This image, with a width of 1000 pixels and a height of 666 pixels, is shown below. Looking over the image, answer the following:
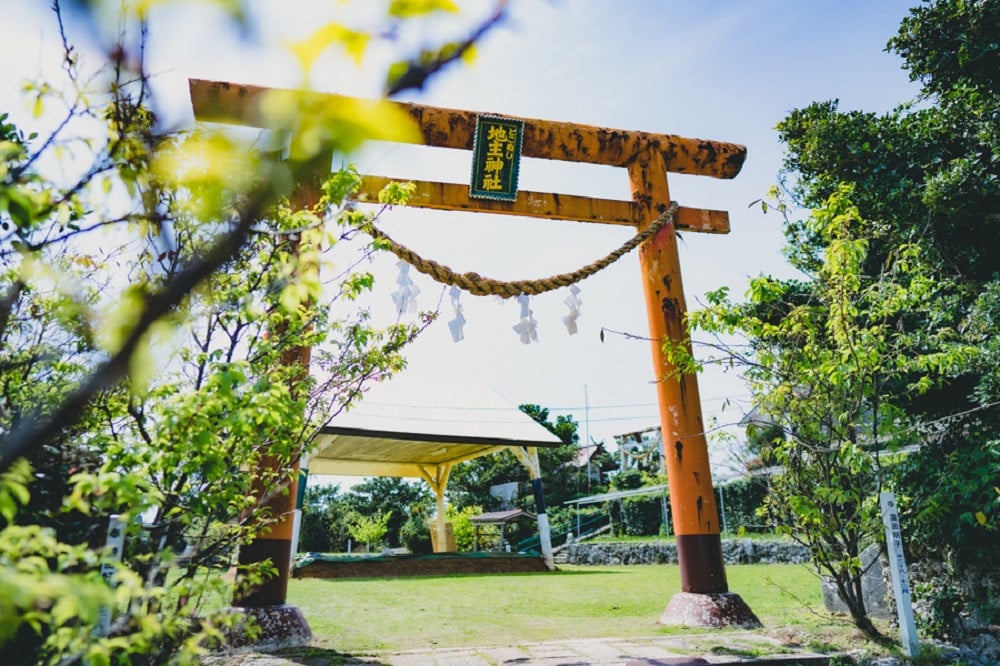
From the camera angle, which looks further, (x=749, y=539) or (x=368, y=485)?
(x=368, y=485)

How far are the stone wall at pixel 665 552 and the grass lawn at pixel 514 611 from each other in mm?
4844

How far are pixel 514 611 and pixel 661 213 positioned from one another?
429 centimetres

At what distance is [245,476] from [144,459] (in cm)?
72

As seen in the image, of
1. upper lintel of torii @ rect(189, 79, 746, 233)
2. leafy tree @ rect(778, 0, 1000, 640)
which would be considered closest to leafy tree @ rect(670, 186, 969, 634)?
leafy tree @ rect(778, 0, 1000, 640)

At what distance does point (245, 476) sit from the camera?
2623 millimetres

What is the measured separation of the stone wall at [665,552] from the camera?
14.3m

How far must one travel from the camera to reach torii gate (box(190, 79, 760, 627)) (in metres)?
4.96

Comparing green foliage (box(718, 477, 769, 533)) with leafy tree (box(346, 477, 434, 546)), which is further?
leafy tree (box(346, 477, 434, 546))

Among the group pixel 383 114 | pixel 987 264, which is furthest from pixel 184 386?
pixel 987 264

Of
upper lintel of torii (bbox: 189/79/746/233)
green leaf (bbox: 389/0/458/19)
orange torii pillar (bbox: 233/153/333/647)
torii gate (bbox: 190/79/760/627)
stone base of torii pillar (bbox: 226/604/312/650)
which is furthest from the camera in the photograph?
upper lintel of torii (bbox: 189/79/746/233)

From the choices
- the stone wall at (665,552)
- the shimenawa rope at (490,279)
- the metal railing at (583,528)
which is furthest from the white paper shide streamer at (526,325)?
the metal railing at (583,528)

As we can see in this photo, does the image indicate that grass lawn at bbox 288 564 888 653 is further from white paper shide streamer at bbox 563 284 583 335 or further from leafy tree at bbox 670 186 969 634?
white paper shide streamer at bbox 563 284 583 335

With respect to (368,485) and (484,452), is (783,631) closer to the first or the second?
(484,452)

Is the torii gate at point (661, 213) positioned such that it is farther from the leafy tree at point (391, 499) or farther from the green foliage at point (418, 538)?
the leafy tree at point (391, 499)
